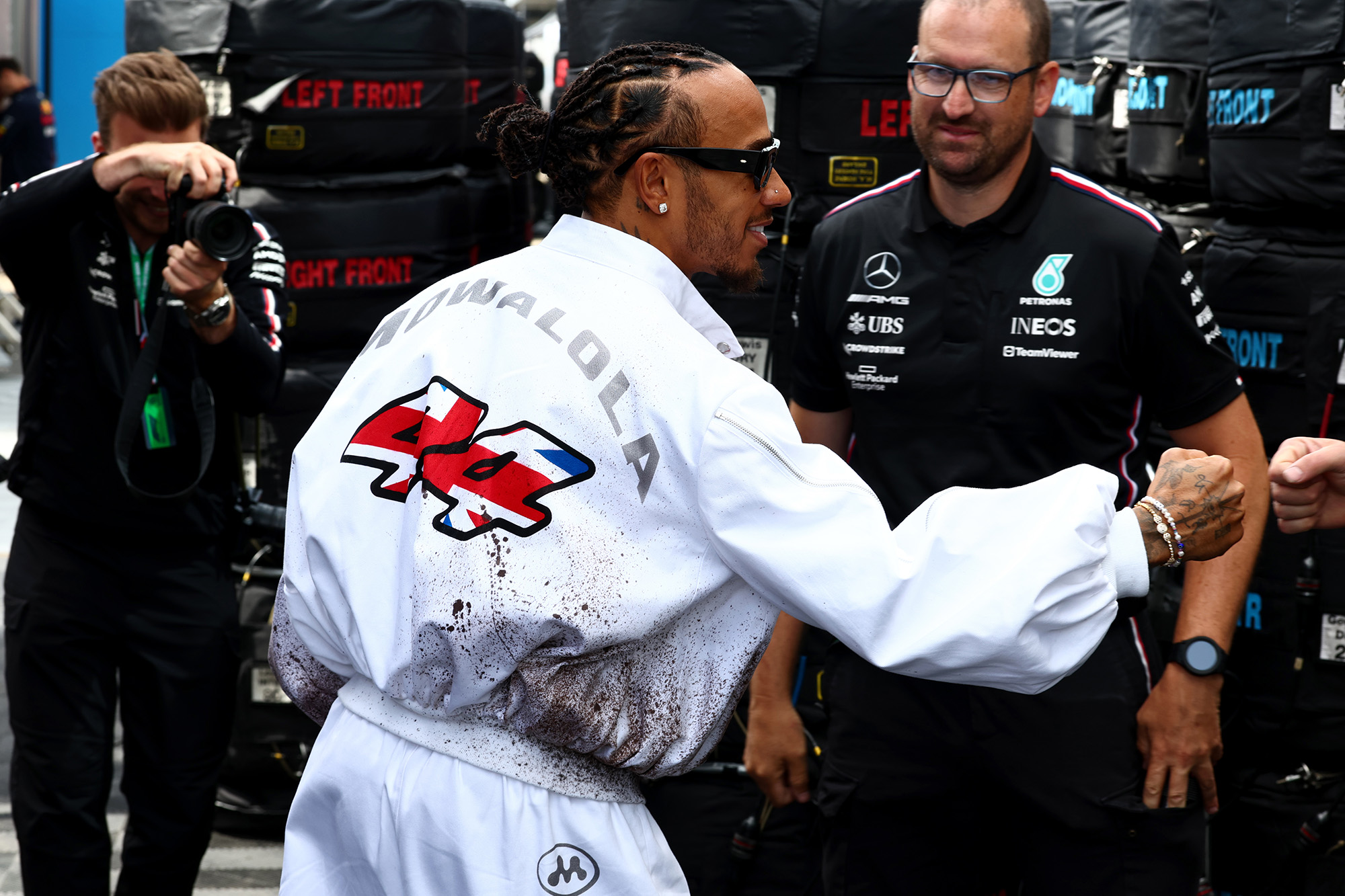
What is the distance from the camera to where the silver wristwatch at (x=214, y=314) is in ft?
10.4

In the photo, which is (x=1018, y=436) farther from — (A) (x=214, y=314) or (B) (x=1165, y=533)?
(A) (x=214, y=314)

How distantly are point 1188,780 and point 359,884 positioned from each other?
1.46 m

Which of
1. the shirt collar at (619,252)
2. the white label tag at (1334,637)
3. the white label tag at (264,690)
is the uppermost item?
the shirt collar at (619,252)

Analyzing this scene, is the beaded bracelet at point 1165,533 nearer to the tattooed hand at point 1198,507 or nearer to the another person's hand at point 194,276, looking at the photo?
the tattooed hand at point 1198,507

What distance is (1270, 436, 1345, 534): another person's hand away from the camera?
2.30 m

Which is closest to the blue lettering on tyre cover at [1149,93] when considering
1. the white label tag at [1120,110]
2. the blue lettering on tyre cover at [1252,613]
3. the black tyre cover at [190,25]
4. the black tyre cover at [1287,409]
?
the white label tag at [1120,110]

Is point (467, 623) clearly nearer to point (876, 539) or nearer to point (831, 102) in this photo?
point (876, 539)

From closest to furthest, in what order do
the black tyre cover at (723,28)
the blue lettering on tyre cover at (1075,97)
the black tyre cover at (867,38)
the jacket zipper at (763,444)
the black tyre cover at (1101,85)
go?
the jacket zipper at (763,444) < the black tyre cover at (723,28) < the black tyre cover at (867,38) < the black tyre cover at (1101,85) < the blue lettering on tyre cover at (1075,97)

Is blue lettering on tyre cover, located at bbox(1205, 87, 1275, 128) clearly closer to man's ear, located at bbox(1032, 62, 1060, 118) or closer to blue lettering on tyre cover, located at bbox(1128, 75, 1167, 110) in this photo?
blue lettering on tyre cover, located at bbox(1128, 75, 1167, 110)

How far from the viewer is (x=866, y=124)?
376cm

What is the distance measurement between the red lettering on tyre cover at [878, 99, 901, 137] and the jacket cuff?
2.10 meters

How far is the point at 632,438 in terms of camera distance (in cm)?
173

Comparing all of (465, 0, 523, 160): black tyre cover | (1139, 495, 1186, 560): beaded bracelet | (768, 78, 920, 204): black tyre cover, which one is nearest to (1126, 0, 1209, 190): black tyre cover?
(768, 78, 920, 204): black tyre cover

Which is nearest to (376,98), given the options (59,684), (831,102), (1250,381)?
(831,102)
